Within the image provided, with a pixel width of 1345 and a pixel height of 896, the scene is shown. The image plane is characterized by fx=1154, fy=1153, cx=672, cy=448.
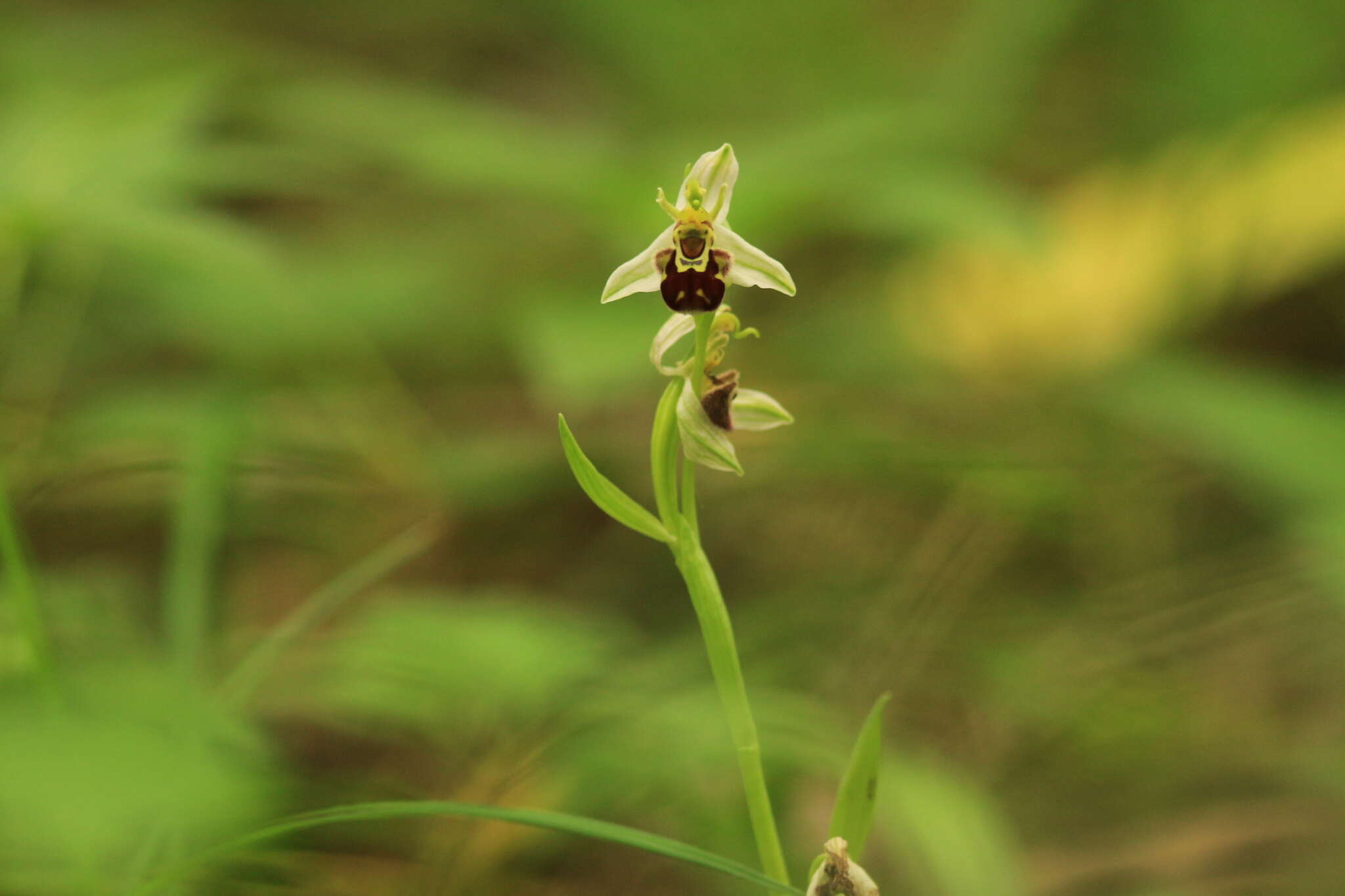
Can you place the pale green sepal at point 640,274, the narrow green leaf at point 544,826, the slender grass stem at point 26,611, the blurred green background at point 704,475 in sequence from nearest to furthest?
1. the narrow green leaf at point 544,826
2. the pale green sepal at point 640,274
3. the slender grass stem at point 26,611
4. the blurred green background at point 704,475

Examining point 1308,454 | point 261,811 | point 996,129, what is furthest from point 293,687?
point 996,129

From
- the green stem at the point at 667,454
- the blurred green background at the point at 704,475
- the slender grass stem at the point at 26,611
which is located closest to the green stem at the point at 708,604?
the green stem at the point at 667,454

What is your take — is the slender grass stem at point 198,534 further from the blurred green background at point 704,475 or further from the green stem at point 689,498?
the green stem at point 689,498

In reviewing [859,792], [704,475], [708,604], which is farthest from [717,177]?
[704,475]

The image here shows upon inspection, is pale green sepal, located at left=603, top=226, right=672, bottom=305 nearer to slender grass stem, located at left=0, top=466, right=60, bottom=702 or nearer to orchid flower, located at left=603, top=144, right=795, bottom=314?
orchid flower, located at left=603, top=144, right=795, bottom=314

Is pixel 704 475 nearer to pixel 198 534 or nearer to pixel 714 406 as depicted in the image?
pixel 198 534

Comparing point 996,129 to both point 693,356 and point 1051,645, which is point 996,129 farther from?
point 693,356
